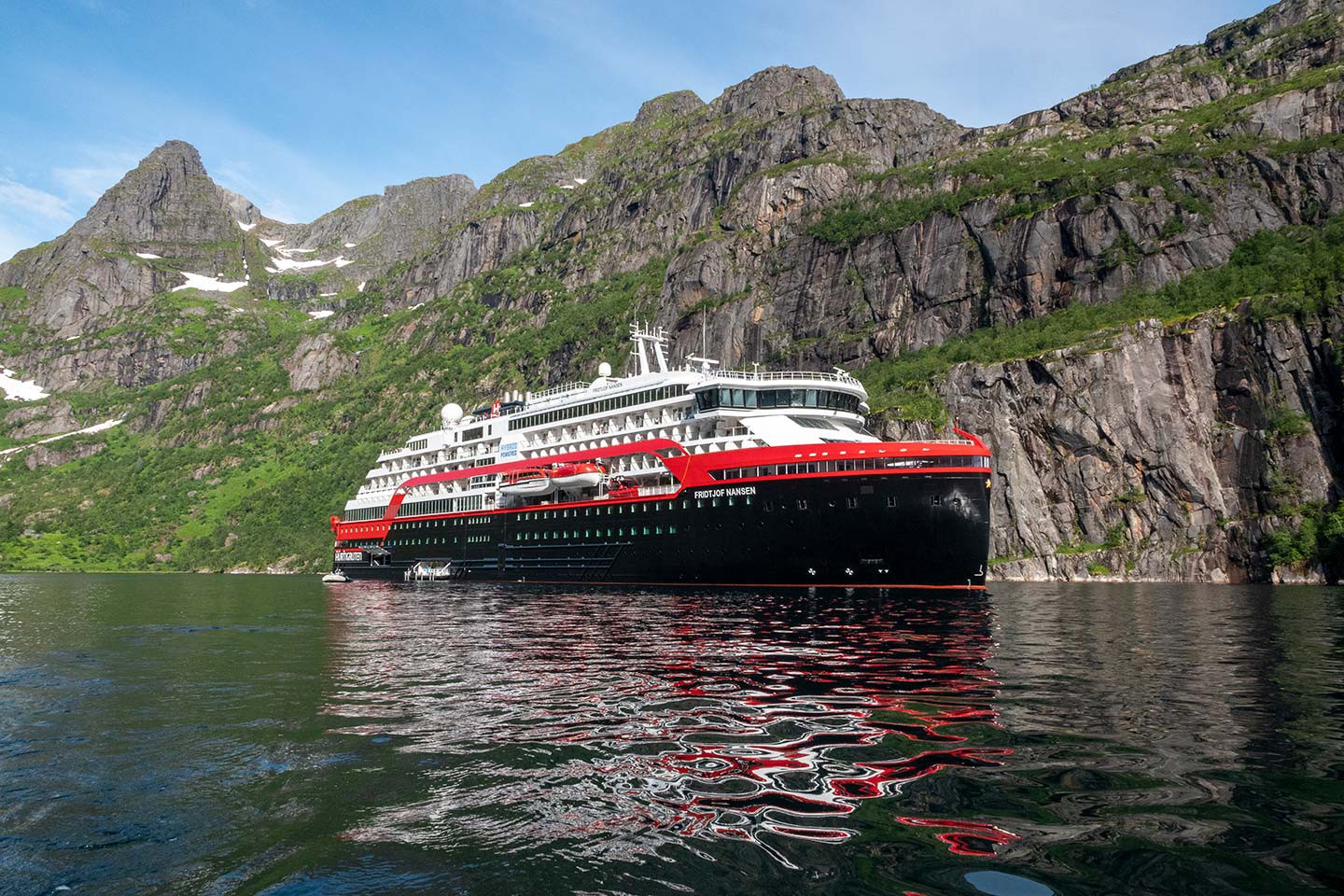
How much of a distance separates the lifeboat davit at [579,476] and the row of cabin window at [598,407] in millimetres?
Answer: 5413

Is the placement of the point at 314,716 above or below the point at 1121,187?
below

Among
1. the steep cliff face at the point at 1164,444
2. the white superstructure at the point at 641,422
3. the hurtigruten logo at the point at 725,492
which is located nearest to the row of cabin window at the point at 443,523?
the white superstructure at the point at 641,422

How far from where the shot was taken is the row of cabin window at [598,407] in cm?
5610

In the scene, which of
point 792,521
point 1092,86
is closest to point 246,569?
point 792,521

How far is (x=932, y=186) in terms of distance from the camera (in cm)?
14462

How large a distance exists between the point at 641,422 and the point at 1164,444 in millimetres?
65275

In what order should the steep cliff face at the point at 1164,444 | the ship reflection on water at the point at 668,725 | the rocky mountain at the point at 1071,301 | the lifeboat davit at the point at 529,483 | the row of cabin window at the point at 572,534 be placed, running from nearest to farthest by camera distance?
the ship reflection on water at the point at 668,725
the row of cabin window at the point at 572,534
the lifeboat davit at the point at 529,483
the steep cliff face at the point at 1164,444
the rocky mountain at the point at 1071,301

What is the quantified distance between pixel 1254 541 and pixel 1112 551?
12.8 m

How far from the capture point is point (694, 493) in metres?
48.3

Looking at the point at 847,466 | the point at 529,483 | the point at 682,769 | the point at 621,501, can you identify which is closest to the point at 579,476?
the point at 621,501

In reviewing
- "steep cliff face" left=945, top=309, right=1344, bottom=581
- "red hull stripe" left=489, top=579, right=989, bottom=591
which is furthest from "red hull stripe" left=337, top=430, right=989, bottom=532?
"steep cliff face" left=945, top=309, right=1344, bottom=581

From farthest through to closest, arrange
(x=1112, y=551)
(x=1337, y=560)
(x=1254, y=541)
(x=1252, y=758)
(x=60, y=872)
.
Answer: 1. (x=1112, y=551)
2. (x=1254, y=541)
3. (x=1337, y=560)
4. (x=1252, y=758)
5. (x=60, y=872)

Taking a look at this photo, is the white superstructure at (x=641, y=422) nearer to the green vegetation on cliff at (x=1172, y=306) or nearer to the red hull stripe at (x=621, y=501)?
the red hull stripe at (x=621, y=501)

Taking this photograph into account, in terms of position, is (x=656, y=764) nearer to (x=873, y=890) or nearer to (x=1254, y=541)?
(x=873, y=890)
